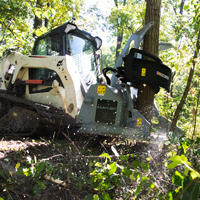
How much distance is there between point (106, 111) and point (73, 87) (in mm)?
997

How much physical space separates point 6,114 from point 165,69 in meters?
3.48

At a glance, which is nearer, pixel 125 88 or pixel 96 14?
pixel 125 88

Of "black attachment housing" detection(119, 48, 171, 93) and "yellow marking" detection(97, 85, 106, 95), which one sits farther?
"yellow marking" detection(97, 85, 106, 95)

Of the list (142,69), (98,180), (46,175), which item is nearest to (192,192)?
(98,180)

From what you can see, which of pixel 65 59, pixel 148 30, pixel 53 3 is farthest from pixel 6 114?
pixel 53 3

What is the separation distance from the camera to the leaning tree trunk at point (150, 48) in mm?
3868

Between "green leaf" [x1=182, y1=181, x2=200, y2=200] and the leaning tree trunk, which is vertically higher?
the leaning tree trunk

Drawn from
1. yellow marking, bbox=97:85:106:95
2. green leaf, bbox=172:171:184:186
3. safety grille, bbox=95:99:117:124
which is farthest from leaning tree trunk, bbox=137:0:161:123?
green leaf, bbox=172:171:184:186

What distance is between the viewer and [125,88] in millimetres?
3895

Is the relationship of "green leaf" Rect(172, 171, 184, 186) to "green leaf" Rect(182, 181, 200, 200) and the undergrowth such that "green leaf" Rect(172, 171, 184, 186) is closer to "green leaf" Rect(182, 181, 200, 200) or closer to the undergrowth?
"green leaf" Rect(182, 181, 200, 200)

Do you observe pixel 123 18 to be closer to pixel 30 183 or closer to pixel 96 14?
pixel 96 14

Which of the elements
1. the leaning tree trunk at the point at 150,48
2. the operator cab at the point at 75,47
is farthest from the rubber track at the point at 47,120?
the leaning tree trunk at the point at 150,48

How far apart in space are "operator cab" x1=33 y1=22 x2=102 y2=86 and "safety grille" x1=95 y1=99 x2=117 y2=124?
162 centimetres

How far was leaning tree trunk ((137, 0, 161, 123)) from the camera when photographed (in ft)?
12.7
